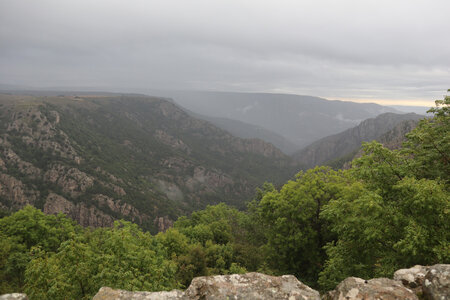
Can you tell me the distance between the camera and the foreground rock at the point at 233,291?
22.0 feet

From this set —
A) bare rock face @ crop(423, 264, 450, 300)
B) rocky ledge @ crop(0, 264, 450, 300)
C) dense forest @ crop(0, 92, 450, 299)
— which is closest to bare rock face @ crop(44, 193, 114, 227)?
dense forest @ crop(0, 92, 450, 299)

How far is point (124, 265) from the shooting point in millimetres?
14211

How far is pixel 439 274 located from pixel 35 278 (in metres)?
20.0

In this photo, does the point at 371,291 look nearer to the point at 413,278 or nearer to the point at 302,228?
the point at 413,278

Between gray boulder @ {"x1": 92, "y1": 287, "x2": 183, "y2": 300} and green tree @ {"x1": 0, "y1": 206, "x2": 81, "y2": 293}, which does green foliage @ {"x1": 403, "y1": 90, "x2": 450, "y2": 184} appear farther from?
green tree @ {"x1": 0, "y1": 206, "x2": 81, "y2": 293}

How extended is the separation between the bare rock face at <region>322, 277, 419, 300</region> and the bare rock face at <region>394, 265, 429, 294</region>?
0.68 m

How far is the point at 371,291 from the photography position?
644 cm

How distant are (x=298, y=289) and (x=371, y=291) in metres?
2.06

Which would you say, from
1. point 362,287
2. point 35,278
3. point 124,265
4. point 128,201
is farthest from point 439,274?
point 128,201

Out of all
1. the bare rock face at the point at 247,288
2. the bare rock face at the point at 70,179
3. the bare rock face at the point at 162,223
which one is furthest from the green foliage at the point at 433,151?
the bare rock face at the point at 70,179

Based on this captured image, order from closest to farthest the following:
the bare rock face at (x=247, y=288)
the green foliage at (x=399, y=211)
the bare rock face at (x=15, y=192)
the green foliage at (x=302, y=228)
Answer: the bare rock face at (x=247, y=288)
the green foliage at (x=399, y=211)
the green foliage at (x=302, y=228)
the bare rock face at (x=15, y=192)

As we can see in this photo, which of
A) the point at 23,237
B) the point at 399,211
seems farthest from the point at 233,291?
the point at 23,237

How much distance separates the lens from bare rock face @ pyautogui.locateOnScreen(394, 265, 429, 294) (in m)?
7.07

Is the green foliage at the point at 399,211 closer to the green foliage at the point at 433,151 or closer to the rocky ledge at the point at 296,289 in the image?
the green foliage at the point at 433,151
